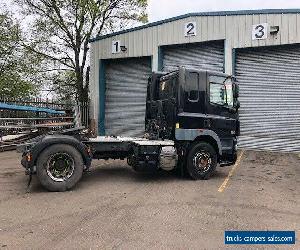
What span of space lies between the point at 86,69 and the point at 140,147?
15.9 m

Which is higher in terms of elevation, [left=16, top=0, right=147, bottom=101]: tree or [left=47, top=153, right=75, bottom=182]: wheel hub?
[left=16, top=0, right=147, bottom=101]: tree

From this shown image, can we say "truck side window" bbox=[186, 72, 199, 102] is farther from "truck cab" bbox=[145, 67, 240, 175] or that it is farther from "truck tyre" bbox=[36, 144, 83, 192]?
"truck tyre" bbox=[36, 144, 83, 192]

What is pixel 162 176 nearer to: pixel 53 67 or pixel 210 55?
pixel 210 55

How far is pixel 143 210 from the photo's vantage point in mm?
7043

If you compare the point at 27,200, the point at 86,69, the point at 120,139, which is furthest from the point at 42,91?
the point at 27,200

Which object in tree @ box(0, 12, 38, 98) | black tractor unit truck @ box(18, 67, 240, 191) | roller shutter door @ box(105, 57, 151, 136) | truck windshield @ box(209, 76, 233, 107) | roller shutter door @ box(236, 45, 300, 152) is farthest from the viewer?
tree @ box(0, 12, 38, 98)

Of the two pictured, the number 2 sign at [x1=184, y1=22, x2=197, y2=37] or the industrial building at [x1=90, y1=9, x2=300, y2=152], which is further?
the number 2 sign at [x1=184, y1=22, x2=197, y2=37]

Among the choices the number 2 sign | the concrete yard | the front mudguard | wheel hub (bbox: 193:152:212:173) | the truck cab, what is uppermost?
the number 2 sign

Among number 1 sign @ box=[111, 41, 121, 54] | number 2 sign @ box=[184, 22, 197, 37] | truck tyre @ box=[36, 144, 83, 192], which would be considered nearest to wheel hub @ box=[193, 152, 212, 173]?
truck tyre @ box=[36, 144, 83, 192]

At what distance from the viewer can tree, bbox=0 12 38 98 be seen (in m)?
23.6

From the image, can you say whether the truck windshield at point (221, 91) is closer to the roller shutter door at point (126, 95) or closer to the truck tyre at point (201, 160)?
the truck tyre at point (201, 160)

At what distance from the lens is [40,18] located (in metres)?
22.8

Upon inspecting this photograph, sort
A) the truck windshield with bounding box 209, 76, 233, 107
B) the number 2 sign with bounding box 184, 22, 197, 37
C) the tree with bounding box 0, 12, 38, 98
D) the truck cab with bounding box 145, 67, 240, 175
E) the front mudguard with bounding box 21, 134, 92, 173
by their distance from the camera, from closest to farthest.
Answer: the front mudguard with bounding box 21, 134, 92, 173 → the truck cab with bounding box 145, 67, 240, 175 → the truck windshield with bounding box 209, 76, 233, 107 → the number 2 sign with bounding box 184, 22, 197, 37 → the tree with bounding box 0, 12, 38, 98

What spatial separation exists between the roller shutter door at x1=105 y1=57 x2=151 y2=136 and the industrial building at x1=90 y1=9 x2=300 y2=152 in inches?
3.0
